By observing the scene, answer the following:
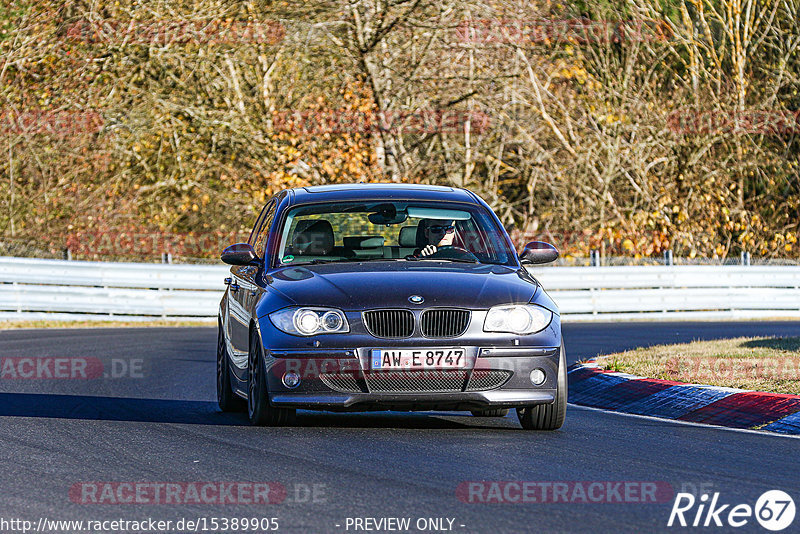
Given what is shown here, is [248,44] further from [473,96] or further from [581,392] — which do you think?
[581,392]

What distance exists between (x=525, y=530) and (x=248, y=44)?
24.9 meters

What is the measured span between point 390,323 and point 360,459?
1.19 m

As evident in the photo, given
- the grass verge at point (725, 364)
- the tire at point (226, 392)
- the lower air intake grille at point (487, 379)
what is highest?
the lower air intake grille at point (487, 379)

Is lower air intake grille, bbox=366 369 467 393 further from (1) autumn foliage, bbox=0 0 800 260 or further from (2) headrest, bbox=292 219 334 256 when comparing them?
(1) autumn foliage, bbox=0 0 800 260

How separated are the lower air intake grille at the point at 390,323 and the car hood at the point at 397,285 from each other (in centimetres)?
6

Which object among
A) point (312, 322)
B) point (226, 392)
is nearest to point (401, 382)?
point (312, 322)

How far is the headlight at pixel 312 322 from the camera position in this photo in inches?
344

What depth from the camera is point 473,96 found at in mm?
29781

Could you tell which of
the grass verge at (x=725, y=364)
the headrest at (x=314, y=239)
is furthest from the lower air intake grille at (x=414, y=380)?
the grass verge at (x=725, y=364)

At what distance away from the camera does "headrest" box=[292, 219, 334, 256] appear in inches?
393

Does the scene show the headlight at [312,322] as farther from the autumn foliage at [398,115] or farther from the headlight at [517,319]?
the autumn foliage at [398,115]

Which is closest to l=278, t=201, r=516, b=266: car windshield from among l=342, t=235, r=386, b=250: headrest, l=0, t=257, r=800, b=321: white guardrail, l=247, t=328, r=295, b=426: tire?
l=342, t=235, r=386, b=250: headrest

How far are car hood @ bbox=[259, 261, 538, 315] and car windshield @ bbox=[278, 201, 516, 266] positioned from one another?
324mm

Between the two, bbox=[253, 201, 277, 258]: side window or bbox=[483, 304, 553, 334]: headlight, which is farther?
bbox=[253, 201, 277, 258]: side window
